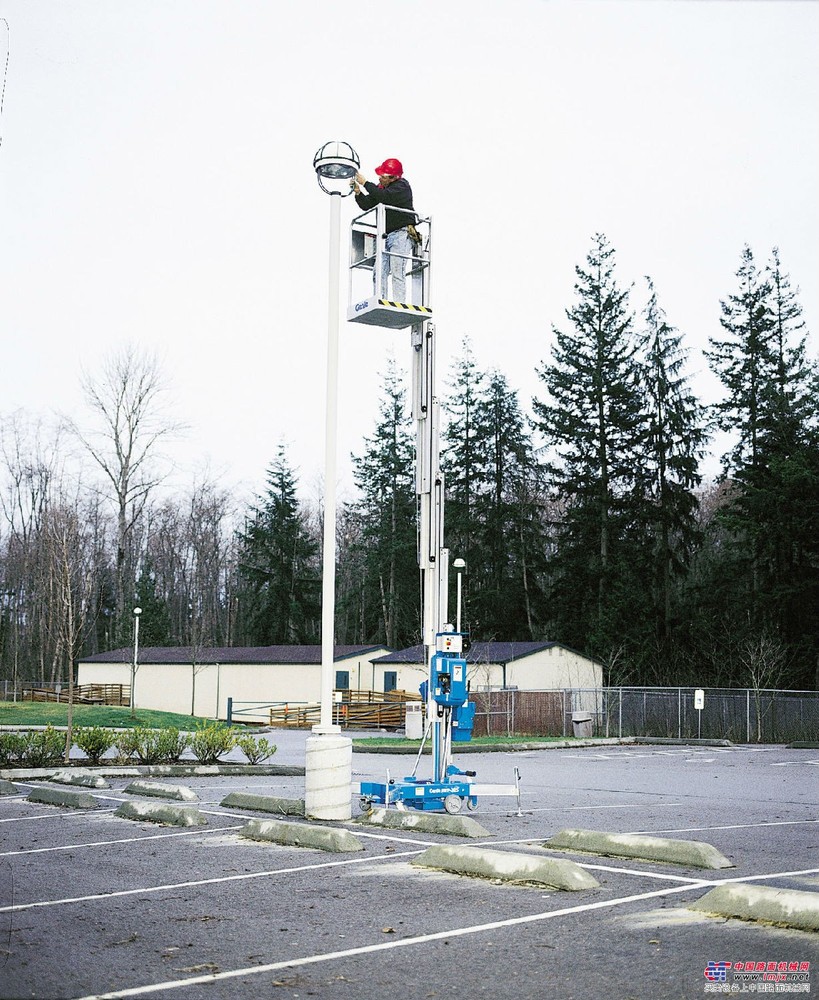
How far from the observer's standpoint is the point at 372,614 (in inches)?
3071

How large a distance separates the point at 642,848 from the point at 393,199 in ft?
27.9

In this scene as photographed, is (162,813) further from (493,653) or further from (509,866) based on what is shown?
(493,653)

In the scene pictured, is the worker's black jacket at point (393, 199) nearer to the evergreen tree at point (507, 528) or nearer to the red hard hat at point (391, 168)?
the red hard hat at point (391, 168)

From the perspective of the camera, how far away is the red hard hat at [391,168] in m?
14.2

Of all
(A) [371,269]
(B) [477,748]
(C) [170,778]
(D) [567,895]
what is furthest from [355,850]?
(B) [477,748]

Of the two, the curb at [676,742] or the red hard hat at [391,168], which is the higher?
the red hard hat at [391,168]

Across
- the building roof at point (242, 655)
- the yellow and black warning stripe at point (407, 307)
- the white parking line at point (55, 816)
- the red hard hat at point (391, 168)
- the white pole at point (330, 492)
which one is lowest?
the white parking line at point (55, 816)

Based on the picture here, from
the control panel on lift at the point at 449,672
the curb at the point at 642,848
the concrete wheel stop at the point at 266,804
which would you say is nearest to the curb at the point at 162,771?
the concrete wheel stop at the point at 266,804

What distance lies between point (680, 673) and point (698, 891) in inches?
1858

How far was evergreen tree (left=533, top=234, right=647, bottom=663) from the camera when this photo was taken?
61.7 m

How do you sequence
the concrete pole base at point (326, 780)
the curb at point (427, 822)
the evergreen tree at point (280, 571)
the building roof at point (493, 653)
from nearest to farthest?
the curb at point (427, 822) < the concrete pole base at point (326, 780) < the building roof at point (493, 653) < the evergreen tree at point (280, 571)

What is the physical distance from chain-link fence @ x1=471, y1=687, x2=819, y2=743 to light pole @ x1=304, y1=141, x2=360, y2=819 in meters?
27.5

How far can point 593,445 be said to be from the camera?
63.2 metres

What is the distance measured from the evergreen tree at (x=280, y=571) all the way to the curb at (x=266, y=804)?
213 feet
